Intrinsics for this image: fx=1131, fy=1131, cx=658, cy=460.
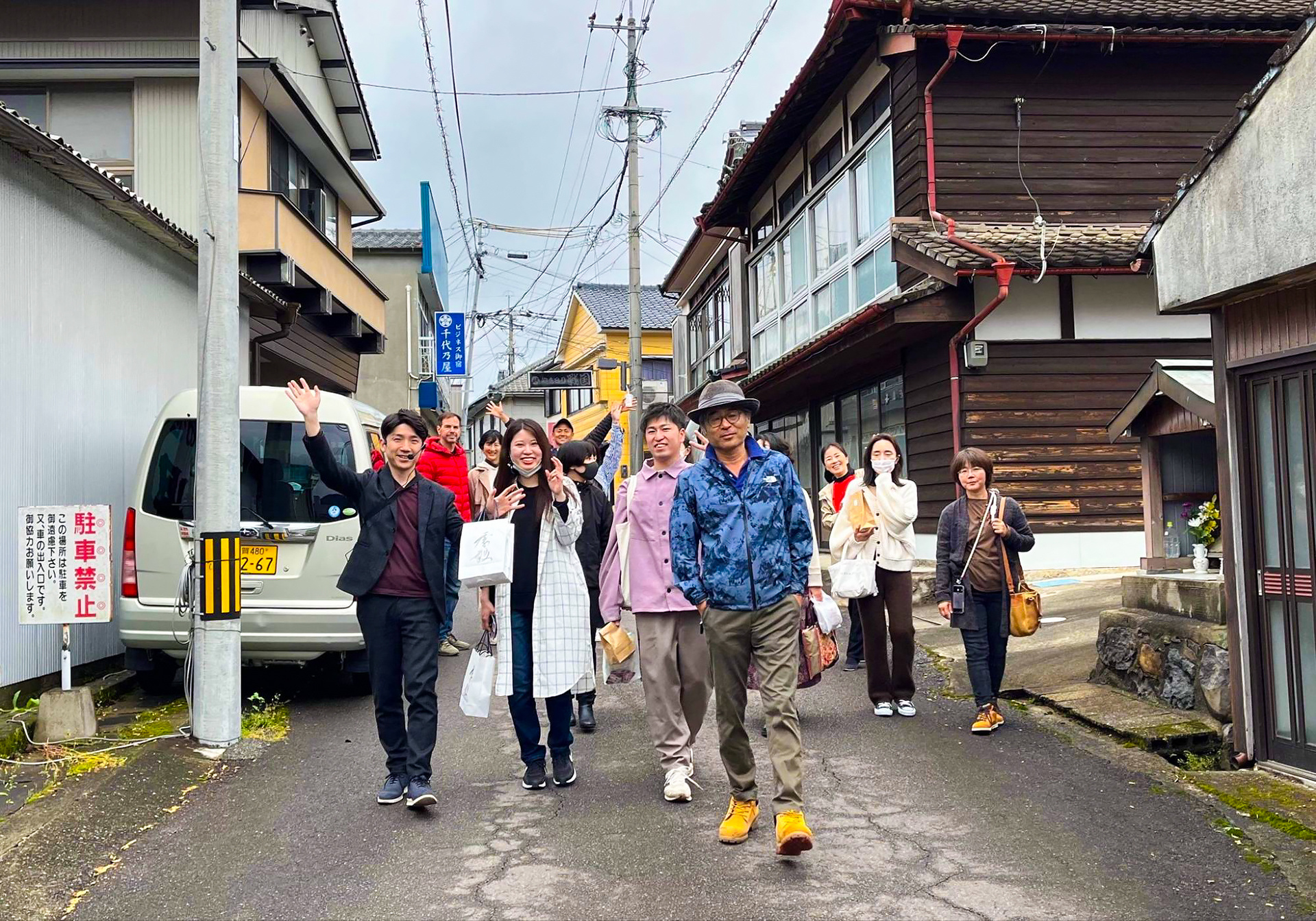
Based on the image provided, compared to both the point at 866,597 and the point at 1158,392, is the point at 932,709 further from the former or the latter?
the point at 1158,392

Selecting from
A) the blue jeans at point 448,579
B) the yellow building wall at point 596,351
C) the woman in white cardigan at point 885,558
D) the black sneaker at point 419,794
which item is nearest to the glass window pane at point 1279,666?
the woman in white cardigan at point 885,558

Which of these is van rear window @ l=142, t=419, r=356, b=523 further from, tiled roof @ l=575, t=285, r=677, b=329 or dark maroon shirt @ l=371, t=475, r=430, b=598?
tiled roof @ l=575, t=285, r=677, b=329

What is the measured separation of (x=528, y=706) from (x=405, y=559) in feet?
3.34

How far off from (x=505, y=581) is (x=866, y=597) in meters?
3.07

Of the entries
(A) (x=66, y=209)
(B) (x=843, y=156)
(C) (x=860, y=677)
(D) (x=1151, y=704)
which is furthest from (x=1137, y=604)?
(B) (x=843, y=156)

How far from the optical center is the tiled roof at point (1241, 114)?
5.15 meters

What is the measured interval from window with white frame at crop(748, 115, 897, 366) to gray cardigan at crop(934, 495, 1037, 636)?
7.45 m

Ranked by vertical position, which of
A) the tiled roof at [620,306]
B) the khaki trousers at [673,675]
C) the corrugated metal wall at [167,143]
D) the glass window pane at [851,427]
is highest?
the tiled roof at [620,306]

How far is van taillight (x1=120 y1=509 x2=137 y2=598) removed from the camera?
25.7 feet

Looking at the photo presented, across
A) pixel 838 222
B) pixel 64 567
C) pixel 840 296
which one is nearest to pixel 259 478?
pixel 64 567

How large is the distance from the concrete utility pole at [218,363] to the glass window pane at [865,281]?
9427 millimetres

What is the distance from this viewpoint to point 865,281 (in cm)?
1525

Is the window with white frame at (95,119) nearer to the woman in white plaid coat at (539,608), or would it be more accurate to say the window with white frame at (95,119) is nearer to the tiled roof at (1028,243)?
the tiled roof at (1028,243)

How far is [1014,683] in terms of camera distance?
27.6 feet
